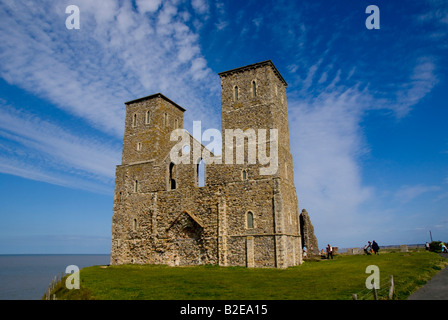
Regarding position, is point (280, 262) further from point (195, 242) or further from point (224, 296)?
point (224, 296)

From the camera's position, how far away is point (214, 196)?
87.7 feet

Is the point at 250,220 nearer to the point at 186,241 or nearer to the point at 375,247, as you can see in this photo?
the point at 186,241

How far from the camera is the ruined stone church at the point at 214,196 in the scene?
973 inches

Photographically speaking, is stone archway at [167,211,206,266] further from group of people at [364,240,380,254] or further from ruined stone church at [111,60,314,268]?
group of people at [364,240,380,254]

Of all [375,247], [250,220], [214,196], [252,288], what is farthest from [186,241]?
[375,247]

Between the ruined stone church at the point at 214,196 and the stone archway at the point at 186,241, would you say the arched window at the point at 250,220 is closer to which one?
the ruined stone church at the point at 214,196

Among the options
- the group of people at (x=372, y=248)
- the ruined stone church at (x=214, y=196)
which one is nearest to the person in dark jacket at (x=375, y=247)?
the group of people at (x=372, y=248)

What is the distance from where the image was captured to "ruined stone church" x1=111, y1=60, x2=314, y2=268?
81.0 feet

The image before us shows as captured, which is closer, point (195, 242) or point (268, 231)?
point (268, 231)

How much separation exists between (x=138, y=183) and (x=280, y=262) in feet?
52.6

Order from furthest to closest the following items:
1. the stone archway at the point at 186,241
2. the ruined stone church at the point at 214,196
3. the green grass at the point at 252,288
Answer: the stone archway at the point at 186,241, the ruined stone church at the point at 214,196, the green grass at the point at 252,288

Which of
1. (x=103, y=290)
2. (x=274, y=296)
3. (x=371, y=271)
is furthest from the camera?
(x=371, y=271)
